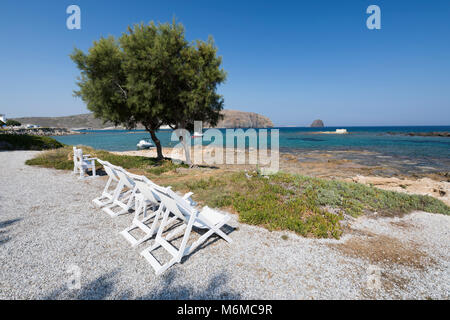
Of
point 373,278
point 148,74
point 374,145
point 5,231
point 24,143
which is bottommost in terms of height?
point 373,278

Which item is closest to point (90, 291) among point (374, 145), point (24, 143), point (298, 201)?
point (298, 201)

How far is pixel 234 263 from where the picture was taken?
3.69 metres

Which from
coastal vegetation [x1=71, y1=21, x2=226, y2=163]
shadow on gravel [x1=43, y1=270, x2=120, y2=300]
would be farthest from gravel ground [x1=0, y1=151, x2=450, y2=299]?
coastal vegetation [x1=71, y1=21, x2=226, y2=163]

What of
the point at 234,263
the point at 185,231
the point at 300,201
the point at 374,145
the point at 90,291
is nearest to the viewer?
the point at 90,291

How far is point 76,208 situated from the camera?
618 centimetres

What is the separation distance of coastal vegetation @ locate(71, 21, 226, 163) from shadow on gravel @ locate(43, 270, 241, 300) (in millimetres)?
10614

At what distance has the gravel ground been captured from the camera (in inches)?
120

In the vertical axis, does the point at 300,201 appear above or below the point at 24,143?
below

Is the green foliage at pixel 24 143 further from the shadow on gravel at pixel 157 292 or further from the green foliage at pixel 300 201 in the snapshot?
the shadow on gravel at pixel 157 292

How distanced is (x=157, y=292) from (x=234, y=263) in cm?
140

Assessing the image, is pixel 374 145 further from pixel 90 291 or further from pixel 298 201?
pixel 90 291
